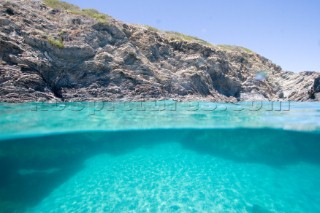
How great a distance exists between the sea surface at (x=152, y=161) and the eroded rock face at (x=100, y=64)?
4225 mm

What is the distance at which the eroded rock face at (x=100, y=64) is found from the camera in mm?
26750

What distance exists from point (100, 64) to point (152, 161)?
19.2 m

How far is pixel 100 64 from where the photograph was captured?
32.1 metres

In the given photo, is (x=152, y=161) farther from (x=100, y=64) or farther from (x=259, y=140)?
(x=100, y=64)

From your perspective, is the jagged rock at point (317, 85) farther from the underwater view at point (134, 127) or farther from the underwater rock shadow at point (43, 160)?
the underwater rock shadow at point (43, 160)

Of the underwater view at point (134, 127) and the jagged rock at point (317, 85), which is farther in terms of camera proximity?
the jagged rock at point (317, 85)

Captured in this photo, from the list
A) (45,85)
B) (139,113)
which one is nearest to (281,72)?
(139,113)

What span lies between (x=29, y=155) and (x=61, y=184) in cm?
927

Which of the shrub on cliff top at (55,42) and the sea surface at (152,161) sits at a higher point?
the shrub on cliff top at (55,42)

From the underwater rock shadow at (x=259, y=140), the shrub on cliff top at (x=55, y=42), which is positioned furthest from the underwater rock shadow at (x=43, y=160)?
the shrub on cliff top at (x=55, y=42)

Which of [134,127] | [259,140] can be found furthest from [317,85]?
[134,127]

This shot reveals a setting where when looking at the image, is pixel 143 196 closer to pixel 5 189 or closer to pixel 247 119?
pixel 5 189

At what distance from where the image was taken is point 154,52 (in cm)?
3978

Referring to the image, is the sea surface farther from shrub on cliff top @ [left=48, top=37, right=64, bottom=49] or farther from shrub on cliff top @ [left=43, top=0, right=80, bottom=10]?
shrub on cliff top @ [left=43, top=0, right=80, bottom=10]
